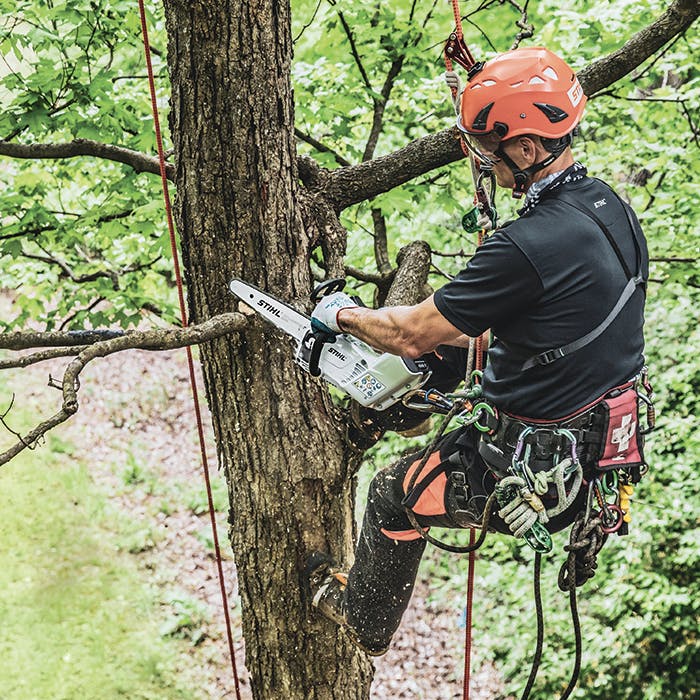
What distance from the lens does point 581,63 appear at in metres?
4.49

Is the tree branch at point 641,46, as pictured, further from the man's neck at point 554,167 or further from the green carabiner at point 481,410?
the green carabiner at point 481,410

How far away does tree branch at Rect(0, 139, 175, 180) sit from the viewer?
3.35m

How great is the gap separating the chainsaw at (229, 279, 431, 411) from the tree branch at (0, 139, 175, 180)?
0.91 metres

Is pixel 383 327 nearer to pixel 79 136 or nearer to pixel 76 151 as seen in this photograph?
pixel 76 151

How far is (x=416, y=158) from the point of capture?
3.29m

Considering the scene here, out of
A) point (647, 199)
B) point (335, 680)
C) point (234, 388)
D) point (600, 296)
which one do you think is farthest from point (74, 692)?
point (647, 199)

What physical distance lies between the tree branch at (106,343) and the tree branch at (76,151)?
0.97m

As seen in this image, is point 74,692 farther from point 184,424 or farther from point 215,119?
point 215,119

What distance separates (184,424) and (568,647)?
599 centimetres

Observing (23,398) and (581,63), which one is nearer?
(581,63)

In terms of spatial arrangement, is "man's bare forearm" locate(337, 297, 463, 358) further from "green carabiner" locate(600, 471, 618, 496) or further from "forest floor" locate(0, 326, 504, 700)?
"forest floor" locate(0, 326, 504, 700)

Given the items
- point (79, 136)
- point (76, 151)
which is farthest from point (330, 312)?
point (79, 136)

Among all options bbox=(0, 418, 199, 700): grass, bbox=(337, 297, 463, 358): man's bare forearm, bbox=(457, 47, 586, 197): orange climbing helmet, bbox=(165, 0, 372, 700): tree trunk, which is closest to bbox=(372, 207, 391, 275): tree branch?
bbox=(165, 0, 372, 700): tree trunk

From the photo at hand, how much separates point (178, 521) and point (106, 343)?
22.6ft
